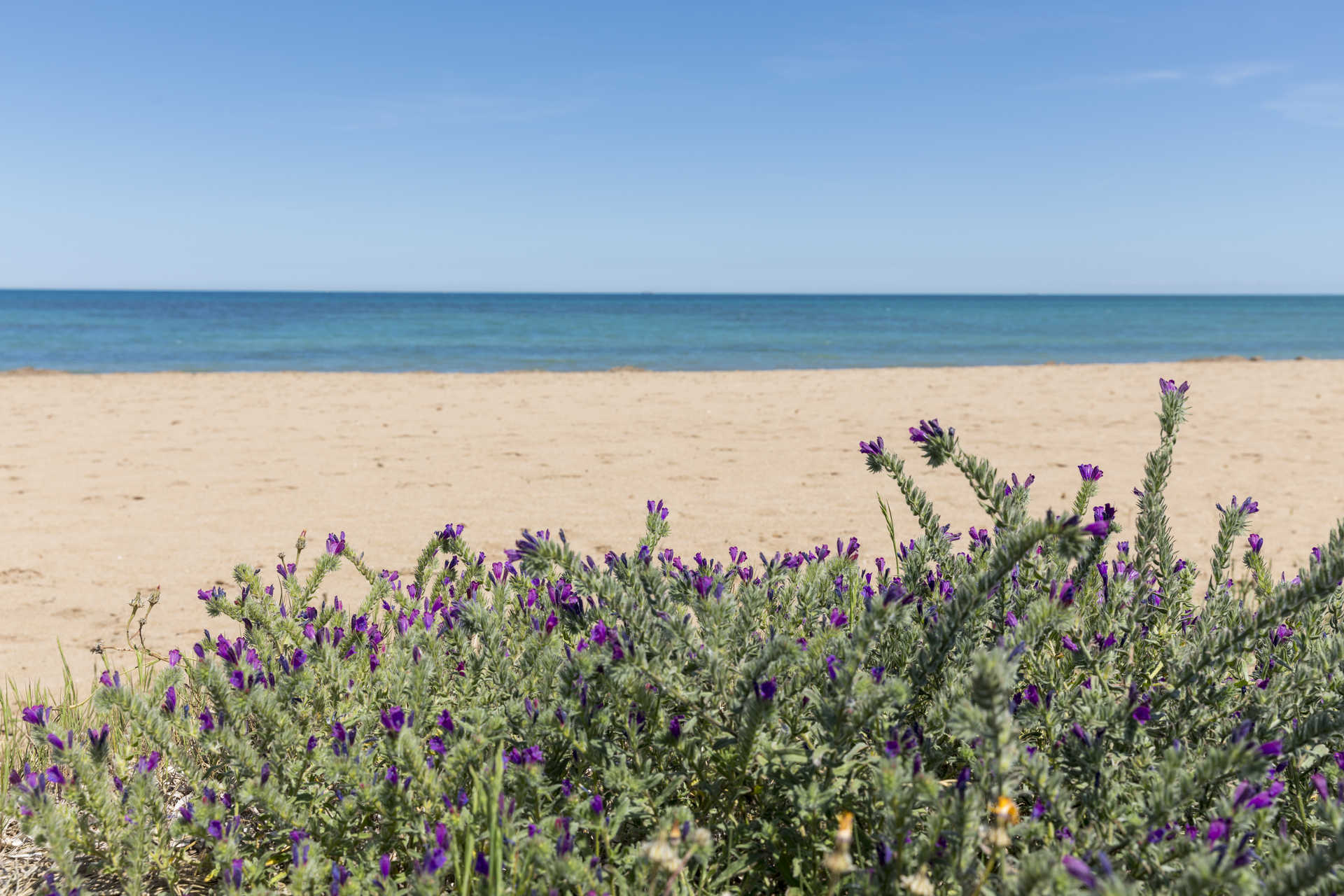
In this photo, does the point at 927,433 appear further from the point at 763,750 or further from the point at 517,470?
the point at 517,470

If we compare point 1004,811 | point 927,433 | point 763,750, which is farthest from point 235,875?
point 927,433

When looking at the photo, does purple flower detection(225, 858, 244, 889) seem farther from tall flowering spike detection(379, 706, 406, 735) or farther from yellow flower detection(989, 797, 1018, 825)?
yellow flower detection(989, 797, 1018, 825)

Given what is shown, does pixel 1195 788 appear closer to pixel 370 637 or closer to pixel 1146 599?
pixel 1146 599

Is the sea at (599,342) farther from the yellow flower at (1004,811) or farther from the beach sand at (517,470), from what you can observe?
the yellow flower at (1004,811)

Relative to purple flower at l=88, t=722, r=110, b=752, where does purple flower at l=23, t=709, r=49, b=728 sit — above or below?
above

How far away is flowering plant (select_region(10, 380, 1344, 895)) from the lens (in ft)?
4.89

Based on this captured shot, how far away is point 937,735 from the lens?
1975 millimetres

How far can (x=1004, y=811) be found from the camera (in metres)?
1.26

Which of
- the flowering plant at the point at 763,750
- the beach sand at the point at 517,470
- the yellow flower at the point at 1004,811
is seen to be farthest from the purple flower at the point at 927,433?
the beach sand at the point at 517,470

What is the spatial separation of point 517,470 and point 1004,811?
23.7 ft

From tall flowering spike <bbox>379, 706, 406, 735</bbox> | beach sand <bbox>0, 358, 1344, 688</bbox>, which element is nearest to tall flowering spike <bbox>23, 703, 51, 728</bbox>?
tall flowering spike <bbox>379, 706, 406, 735</bbox>

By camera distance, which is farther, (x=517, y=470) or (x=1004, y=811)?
(x=517, y=470)

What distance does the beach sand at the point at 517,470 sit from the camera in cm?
558

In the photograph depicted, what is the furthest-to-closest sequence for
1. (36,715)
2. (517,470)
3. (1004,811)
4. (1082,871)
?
(517,470)
(36,715)
(1004,811)
(1082,871)
